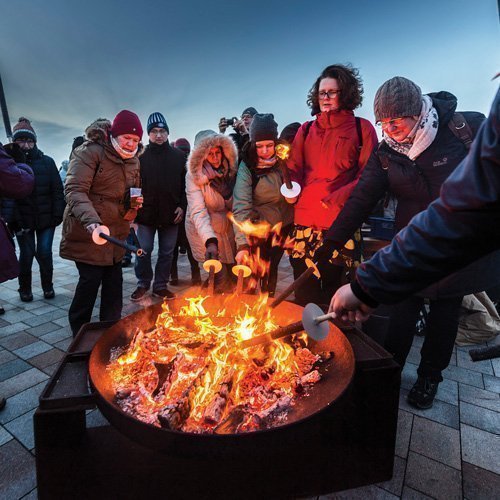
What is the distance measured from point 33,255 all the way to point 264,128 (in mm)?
3953

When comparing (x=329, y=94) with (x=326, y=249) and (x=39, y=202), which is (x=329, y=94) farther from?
(x=39, y=202)

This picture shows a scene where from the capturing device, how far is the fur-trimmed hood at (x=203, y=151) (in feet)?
11.7

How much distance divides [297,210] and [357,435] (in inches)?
81.6

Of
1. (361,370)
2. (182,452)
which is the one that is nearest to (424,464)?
(361,370)

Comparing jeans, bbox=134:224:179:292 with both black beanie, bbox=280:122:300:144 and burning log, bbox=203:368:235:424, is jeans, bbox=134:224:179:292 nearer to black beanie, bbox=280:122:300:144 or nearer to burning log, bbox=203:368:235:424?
black beanie, bbox=280:122:300:144

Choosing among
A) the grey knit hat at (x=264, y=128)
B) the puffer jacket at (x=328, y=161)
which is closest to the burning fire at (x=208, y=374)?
the puffer jacket at (x=328, y=161)

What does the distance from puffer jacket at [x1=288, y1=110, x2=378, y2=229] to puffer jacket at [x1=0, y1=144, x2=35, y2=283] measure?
8.34 ft

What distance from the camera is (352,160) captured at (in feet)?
10.1

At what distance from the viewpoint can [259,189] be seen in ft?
11.3

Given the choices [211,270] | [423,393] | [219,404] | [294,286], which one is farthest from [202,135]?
[423,393]

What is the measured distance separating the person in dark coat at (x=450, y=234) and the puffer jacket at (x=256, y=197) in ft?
7.05

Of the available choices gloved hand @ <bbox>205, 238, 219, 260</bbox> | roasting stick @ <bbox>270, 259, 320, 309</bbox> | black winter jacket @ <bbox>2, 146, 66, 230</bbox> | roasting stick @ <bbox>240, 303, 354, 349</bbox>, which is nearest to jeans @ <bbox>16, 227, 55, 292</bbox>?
black winter jacket @ <bbox>2, 146, 66, 230</bbox>

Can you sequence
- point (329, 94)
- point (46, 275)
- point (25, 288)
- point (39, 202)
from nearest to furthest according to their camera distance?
1. point (329, 94)
2. point (39, 202)
3. point (25, 288)
4. point (46, 275)

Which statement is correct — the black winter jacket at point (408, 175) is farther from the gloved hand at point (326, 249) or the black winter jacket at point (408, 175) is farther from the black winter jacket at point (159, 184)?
the black winter jacket at point (159, 184)
